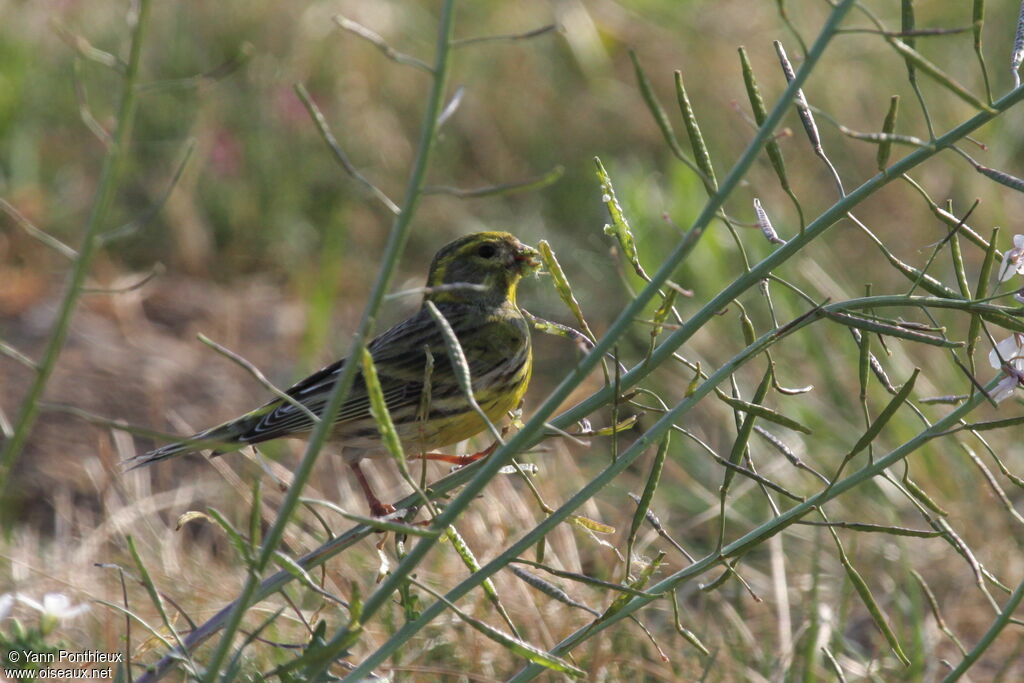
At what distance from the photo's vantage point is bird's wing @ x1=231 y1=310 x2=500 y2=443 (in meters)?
3.42

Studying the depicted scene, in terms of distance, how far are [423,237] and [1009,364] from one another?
5046mm

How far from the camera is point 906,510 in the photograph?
4523 millimetres

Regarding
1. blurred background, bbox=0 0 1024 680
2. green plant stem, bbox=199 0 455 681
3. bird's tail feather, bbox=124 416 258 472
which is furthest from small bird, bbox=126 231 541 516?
green plant stem, bbox=199 0 455 681

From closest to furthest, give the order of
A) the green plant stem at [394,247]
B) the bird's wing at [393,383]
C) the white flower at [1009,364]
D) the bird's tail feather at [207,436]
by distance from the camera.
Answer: the green plant stem at [394,247] → the white flower at [1009,364] → the bird's tail feather at [207,436] → the bird's wing at [393,383]

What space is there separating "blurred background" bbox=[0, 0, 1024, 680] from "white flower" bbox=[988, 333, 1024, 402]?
4.39ft

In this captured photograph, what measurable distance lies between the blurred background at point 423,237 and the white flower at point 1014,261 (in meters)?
1.45

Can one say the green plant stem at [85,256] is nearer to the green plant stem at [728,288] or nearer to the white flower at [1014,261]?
the green plant stem at [728,288]

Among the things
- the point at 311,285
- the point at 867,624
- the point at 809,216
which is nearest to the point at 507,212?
the point at 311,285

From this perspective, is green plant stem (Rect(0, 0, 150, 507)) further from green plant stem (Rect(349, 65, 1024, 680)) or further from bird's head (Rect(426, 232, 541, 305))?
bird's head (Rect(426, 232, 541, 305))

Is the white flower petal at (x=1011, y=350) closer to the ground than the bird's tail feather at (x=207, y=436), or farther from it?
closer to the ground

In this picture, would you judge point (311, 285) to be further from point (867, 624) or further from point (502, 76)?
point (867, 624)

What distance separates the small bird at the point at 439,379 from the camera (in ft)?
10.8

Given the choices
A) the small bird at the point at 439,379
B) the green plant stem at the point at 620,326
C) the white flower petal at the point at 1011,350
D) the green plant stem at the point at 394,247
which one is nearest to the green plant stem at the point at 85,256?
the green plant stem at the point at 394,247

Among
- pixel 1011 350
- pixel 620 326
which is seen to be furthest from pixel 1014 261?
pixel 620 326
